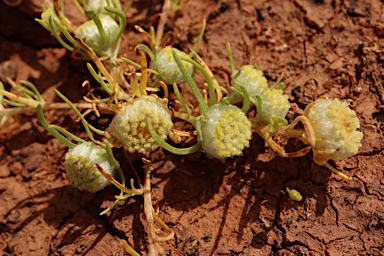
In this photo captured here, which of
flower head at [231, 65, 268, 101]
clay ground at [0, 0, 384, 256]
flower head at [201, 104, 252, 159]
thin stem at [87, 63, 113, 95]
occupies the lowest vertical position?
clay ground at [0, 0, 384, 256]

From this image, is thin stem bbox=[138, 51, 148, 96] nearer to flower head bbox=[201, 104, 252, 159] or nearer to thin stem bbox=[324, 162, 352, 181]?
flower head bbox=[201, 104, 252, 159]

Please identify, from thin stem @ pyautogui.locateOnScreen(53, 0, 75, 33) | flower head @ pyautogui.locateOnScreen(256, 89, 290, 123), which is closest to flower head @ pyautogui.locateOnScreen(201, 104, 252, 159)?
flower head @ pyautogui.locateOnScreen(256, 89, 290, 123)

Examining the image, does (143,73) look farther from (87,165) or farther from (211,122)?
(87,165)

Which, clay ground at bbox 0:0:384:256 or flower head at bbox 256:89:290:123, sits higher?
flower head at bbox 256:89:290:123

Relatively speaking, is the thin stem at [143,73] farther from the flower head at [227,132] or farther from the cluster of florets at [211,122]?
the flower head at [227,132]

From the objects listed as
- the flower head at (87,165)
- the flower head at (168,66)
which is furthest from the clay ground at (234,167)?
the flower head at (168,66)

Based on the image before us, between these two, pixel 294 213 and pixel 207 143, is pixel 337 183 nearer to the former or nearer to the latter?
pixel 294 213
